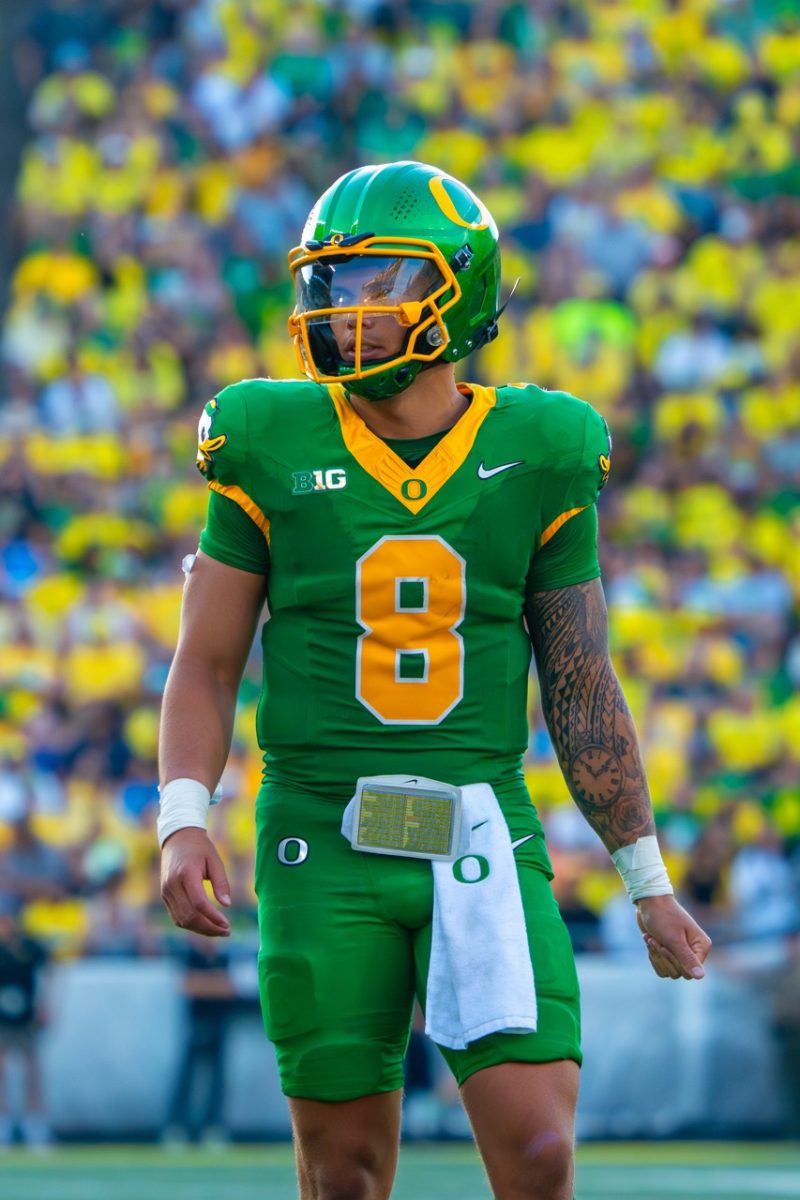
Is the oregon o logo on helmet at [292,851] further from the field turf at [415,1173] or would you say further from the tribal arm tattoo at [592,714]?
the field turf at [415,1173]

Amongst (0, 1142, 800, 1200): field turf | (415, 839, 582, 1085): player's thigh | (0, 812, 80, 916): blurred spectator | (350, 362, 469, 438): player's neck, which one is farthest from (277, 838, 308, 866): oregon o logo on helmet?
(0, 812, 80, 916): blurred spectator

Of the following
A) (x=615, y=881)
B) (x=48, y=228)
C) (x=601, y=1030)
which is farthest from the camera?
(x=48, y=228)

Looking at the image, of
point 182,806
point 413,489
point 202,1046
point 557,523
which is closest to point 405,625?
point 413,489

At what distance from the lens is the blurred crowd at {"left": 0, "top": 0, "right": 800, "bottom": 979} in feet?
34.8

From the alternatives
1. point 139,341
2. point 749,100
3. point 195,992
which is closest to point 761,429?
point 749,100

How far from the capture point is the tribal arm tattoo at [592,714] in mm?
3691

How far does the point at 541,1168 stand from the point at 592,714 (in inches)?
31.6

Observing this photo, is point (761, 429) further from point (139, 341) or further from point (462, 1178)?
point (462, 1178)

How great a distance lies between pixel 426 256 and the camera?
3584mm

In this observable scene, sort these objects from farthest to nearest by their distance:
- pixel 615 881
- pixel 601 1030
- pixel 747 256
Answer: pixel 747 256 → pixel 615 881 → pixel 601 1030

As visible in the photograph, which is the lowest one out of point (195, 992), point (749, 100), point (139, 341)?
point (195, 992)

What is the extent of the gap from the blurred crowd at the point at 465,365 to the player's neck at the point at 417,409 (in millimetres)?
6076

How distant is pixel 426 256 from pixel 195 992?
6.46 metres

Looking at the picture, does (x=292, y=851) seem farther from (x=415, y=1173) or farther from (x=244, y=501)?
(x=415, y=1173)
